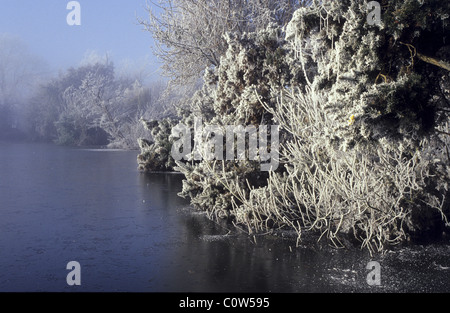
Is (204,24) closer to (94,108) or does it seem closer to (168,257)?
(168,257)

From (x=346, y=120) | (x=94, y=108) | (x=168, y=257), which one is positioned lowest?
(x=168, y=257)

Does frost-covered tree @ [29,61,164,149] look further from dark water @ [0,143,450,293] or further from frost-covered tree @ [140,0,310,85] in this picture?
dark water @ [0,143,450,293]

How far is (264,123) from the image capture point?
364 inches

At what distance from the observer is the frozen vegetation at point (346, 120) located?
4969 millimetres

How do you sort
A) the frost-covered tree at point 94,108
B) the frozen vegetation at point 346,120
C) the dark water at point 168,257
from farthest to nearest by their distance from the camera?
the frost-covered tree at point 94,108, the dark water at point 168,257, the frozen vegetation at point 346,120

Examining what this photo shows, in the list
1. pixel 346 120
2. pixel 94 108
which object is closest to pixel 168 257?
pixel 346 120

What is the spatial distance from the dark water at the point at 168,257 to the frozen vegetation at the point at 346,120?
56 cm

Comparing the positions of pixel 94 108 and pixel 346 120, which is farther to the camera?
pixel 94 108

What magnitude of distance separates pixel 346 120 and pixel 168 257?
11.6ft

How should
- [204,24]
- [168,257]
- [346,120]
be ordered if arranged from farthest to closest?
[204,24] < [168,257] < [346,120]

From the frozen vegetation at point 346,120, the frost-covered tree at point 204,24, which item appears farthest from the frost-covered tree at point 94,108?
the frozen vegetation at point 346,120

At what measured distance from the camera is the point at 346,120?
4941 mm

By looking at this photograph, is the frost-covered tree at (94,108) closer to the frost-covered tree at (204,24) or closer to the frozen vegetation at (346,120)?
the frost-covered tree at (204,24)
